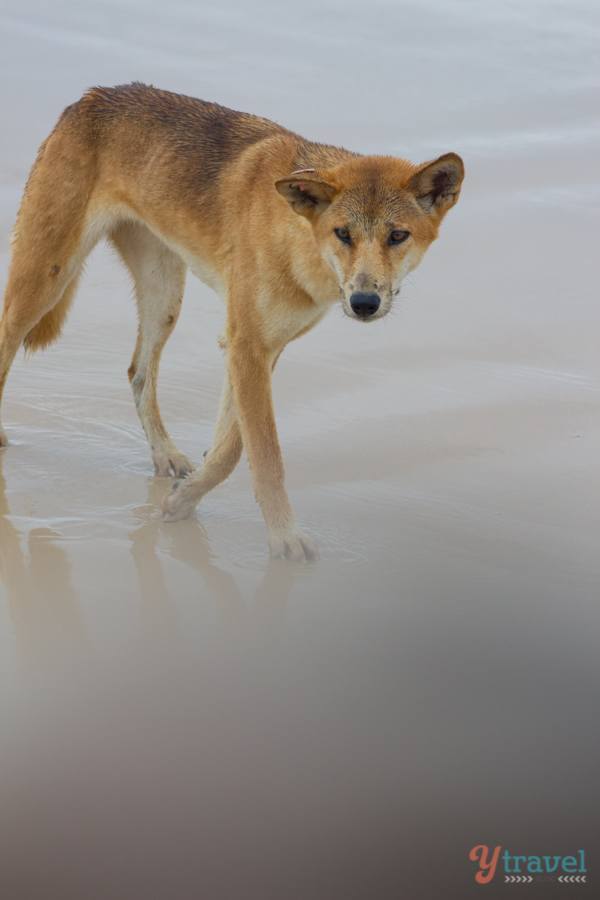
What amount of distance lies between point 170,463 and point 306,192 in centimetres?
142

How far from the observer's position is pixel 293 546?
13.5 ft

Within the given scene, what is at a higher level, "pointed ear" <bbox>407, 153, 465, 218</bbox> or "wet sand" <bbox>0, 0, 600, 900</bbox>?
"pointed ear" <bbox>407, 153, 465, 218</bbox>

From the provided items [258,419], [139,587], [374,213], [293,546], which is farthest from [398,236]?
[139,587]

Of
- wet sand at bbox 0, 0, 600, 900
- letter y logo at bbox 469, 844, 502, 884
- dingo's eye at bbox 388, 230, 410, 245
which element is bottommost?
Answer: letter y logo at bbox 469, 844, 502, 884

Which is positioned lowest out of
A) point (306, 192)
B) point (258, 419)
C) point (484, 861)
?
point (484, 861)

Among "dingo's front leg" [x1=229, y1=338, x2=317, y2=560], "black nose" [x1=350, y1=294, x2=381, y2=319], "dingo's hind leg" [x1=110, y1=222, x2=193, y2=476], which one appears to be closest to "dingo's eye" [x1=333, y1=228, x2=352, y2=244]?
"black nose" [x1=350, y1=294, x2=381, y2=319]

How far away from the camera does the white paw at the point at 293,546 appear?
4.11 meters

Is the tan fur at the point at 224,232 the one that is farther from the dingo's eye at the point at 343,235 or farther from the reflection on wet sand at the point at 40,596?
the reflection on wet sand at the point at 40,596

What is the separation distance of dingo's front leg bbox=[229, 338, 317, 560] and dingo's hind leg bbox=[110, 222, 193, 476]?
3.06 feet

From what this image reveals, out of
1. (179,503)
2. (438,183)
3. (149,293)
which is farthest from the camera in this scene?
(149,293)

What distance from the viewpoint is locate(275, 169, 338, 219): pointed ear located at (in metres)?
3.93

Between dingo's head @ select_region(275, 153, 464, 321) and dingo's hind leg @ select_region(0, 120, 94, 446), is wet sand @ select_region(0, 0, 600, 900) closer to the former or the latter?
dingo's hind leg @ select_region(0, 120, 94, 446)

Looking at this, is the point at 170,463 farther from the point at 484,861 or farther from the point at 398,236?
the point at 484,861

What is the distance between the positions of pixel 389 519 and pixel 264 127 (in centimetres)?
154
